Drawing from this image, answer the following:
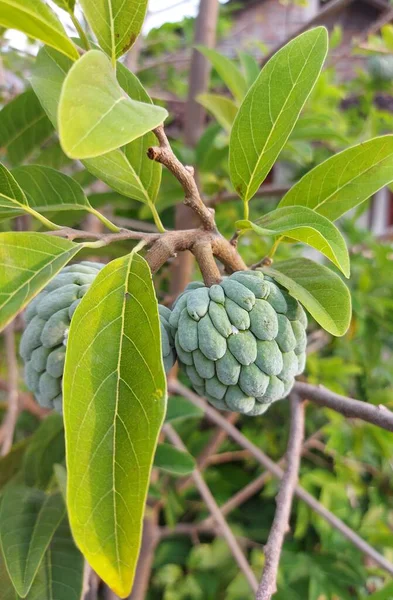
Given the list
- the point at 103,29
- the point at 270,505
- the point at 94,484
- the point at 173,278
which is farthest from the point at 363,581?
the point at 103,29

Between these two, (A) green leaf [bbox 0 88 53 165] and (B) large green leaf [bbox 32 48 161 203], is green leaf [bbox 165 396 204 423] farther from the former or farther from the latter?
(A) green leaf [bbox 0 88 53 165]

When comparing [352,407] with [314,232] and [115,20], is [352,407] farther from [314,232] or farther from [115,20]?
[115,20]

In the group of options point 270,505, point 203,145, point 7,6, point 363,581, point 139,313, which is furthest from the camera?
point 270,505

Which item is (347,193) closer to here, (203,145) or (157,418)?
(157,418)

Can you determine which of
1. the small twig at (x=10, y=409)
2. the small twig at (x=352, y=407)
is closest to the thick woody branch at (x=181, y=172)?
the small twig at (x=352, y=407)

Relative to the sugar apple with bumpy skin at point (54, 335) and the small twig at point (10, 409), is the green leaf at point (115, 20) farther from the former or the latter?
the small twig at point (10, 409)
